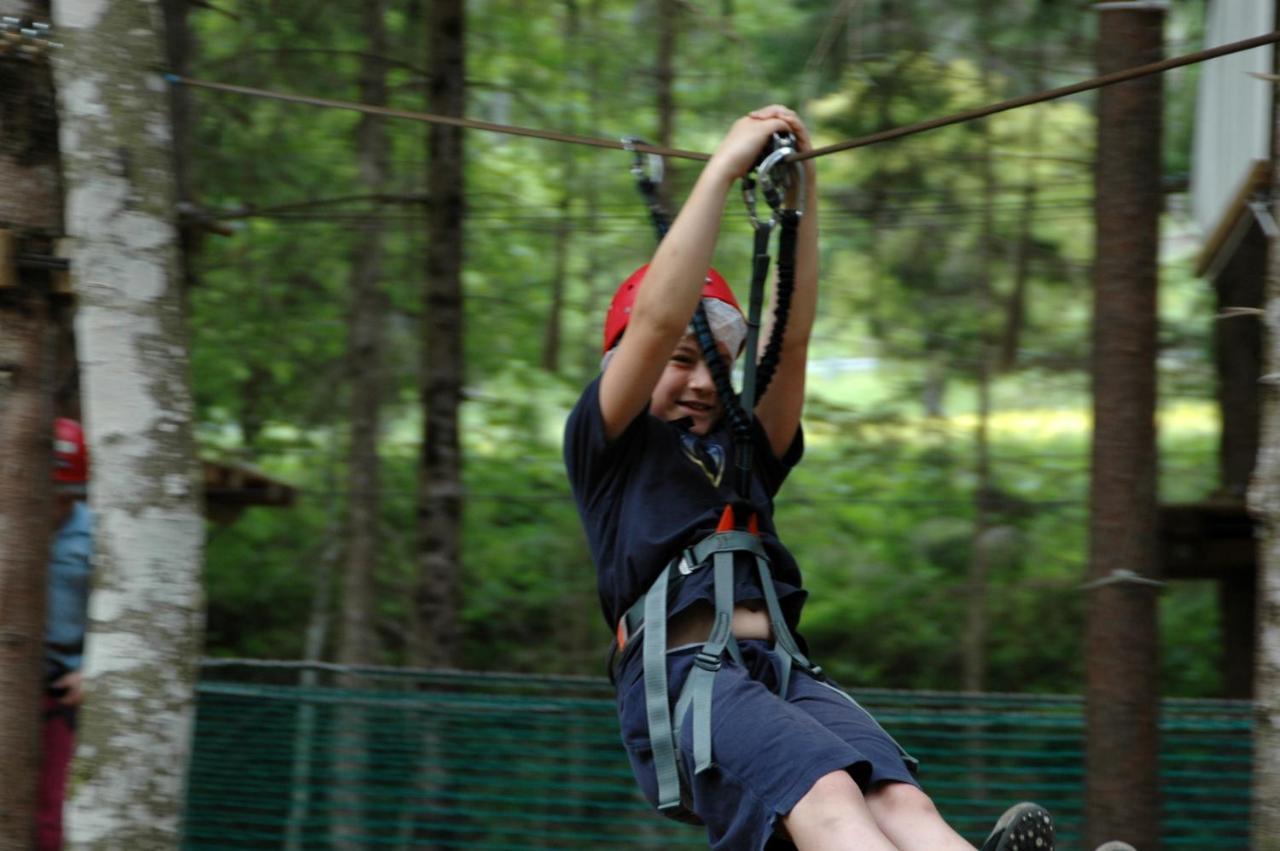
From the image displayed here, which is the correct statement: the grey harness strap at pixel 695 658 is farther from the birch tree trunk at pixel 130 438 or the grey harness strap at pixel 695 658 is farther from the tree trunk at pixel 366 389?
the tree trunk at pixel 366 389

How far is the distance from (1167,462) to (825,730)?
7673mm

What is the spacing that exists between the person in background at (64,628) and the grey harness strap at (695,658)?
247 centimetres

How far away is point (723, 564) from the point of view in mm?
2688

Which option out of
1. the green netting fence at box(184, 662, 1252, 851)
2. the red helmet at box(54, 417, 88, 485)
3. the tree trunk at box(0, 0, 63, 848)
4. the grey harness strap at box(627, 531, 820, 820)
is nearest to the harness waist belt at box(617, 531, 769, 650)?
the grey harness strap at box(627, 531, 820, 820)

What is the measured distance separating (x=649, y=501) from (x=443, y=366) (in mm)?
3922

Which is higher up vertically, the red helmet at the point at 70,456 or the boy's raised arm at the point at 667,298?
the boy's raised arm at the point at 667,298

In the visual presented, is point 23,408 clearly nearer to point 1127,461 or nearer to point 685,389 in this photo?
point 685,389

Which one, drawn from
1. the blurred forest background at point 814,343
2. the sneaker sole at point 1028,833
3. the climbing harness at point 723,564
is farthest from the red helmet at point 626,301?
the blurred forest background at point 814,343

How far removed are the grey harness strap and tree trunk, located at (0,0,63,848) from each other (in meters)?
1.84

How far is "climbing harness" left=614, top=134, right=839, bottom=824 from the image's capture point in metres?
2.61

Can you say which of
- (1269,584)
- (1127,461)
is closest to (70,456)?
(1127,461)

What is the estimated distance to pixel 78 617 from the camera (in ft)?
14.8

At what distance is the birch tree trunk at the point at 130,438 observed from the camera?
3.15m

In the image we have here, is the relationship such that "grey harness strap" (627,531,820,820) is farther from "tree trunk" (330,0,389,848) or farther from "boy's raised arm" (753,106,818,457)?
"tree trunk" (330,0,389,848)
